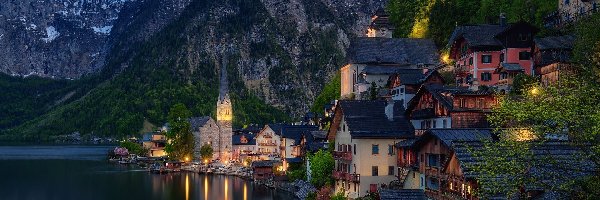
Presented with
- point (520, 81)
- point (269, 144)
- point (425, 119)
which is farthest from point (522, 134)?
point (269, 144)

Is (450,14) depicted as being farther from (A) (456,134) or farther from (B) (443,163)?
(B) (443,163)

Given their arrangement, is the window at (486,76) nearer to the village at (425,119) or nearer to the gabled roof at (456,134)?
the village at (425,119)

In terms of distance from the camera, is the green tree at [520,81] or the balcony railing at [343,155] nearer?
the green tree at [520,81]

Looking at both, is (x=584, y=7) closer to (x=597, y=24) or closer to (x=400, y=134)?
(x=597, y=24)

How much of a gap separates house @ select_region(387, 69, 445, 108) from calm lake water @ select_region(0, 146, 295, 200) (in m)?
18.4

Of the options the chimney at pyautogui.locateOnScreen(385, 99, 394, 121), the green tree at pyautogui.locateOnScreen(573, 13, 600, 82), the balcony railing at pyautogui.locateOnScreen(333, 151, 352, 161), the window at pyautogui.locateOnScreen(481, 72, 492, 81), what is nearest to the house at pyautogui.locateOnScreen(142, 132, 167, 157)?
the balcony railing at pyautogui.locateOnScreen(333, 151, 352, 161)

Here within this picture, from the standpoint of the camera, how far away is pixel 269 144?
12369 centimetres

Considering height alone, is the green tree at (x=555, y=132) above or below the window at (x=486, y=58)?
below

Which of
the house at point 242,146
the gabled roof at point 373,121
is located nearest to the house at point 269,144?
the house at point 242,146

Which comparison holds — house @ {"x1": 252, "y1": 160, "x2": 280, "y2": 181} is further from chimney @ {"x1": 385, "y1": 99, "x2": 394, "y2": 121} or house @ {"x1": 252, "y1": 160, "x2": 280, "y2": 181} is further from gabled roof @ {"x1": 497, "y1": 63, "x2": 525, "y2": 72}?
gabled roof @ {"x1": 497, "y1": 63, "x2": 525, "y2": 72}

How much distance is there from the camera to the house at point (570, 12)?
6912 cm

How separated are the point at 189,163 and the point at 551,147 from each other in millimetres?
113957

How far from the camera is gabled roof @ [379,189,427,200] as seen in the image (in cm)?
4000

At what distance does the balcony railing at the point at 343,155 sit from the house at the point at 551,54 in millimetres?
18749
